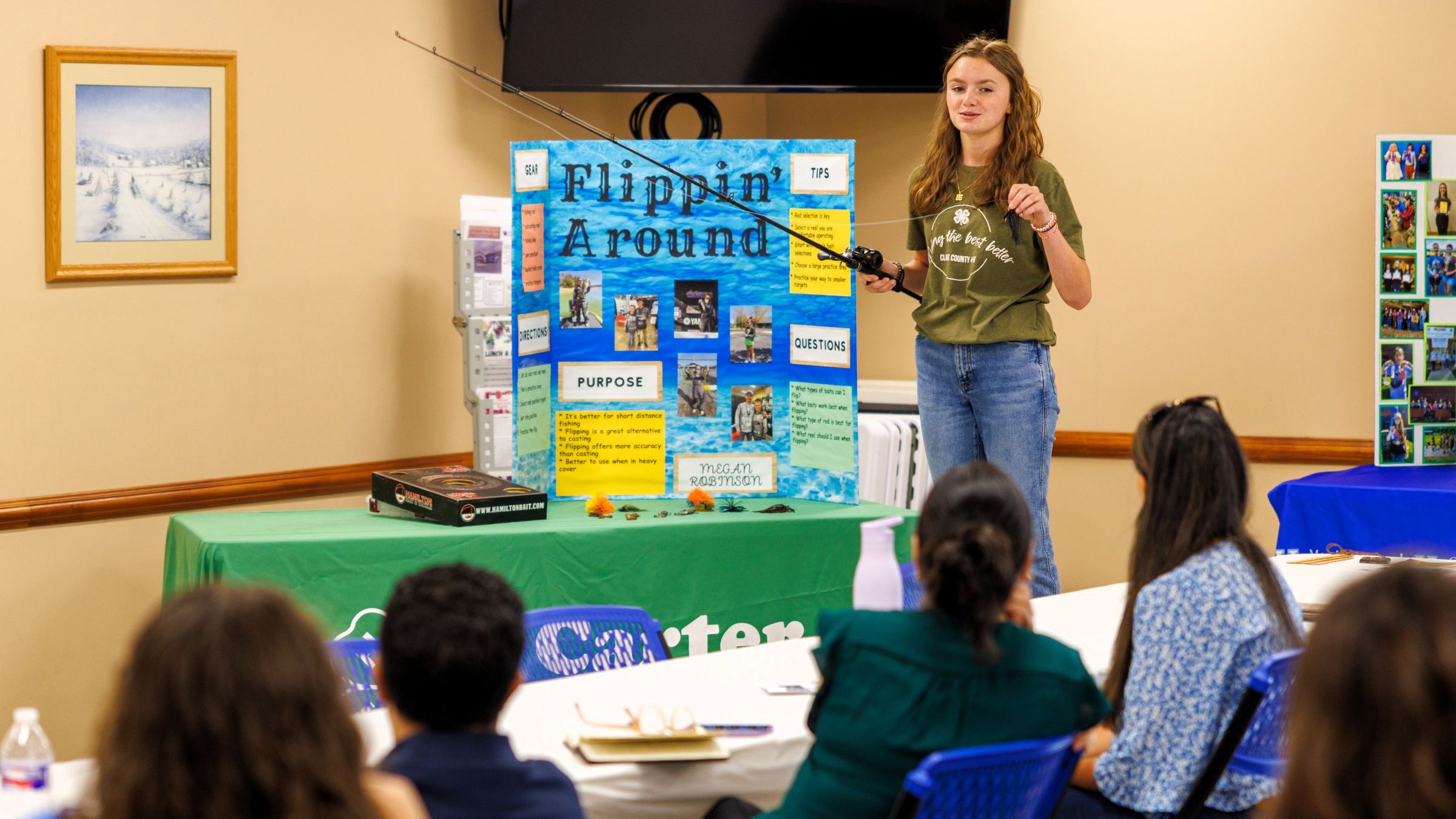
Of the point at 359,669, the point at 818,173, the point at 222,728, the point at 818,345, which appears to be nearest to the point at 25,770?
the point at 359,669

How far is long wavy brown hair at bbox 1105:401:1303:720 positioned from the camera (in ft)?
6.52

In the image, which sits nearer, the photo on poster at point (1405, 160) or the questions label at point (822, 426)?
the questions label at point (822, 426)

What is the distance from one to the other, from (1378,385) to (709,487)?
6.99ft

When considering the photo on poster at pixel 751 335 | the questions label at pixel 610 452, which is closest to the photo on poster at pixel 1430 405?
the photo on poster at pixel 751 335

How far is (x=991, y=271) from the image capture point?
3.19m

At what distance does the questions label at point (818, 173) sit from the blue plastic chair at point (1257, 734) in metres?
2.05

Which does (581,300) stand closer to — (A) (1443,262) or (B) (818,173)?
(B) (818,173)

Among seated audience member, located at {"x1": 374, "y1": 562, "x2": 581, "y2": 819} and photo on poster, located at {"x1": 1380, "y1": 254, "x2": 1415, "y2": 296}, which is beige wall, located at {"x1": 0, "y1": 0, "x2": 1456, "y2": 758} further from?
seated audience member, located at {"x1": 374, "y1": 562, "x2": 581, "y2": 819}

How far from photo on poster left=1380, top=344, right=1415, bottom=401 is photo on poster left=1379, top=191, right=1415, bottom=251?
31cm

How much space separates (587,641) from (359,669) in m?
0.44

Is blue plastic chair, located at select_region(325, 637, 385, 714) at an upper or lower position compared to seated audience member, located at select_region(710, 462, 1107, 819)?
lower

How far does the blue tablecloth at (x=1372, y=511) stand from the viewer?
12.2ft

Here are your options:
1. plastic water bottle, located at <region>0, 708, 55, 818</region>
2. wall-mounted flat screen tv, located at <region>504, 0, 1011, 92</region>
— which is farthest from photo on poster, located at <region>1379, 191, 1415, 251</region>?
plastic water bottle, located at <region>0, 708, 55, 818</region>

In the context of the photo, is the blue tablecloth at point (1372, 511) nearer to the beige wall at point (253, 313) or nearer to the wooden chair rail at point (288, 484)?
the wooden chair rail at point (288, 484)
